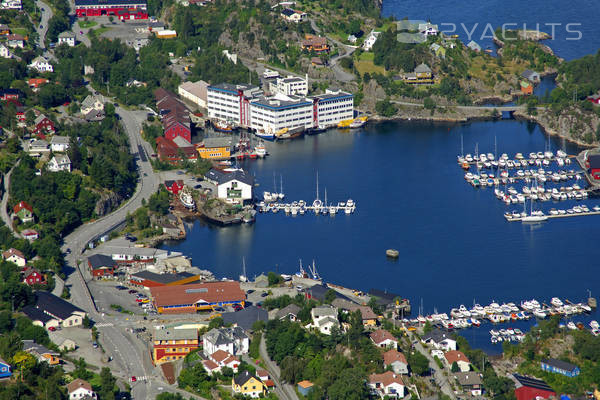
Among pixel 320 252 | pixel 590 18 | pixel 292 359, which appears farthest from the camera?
pixel 590 18

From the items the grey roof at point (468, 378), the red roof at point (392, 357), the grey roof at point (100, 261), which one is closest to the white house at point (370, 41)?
the grey roof at point (100, 261)

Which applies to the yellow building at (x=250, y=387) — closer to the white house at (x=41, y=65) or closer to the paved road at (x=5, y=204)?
the paved road at (x=5, y=204)

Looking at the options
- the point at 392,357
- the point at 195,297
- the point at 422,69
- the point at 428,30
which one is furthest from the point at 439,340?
the point at 428,30

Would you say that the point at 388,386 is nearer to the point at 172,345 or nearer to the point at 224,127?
the point at 172,345

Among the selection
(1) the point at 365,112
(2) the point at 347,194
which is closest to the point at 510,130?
(1) the point at 365,112

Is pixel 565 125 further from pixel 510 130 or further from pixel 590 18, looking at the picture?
pixel 590 18

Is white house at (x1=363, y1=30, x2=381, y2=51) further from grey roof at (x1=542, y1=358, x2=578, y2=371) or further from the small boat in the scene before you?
grey roof at (x1=542, y1=358, x2=578, y2=371)
